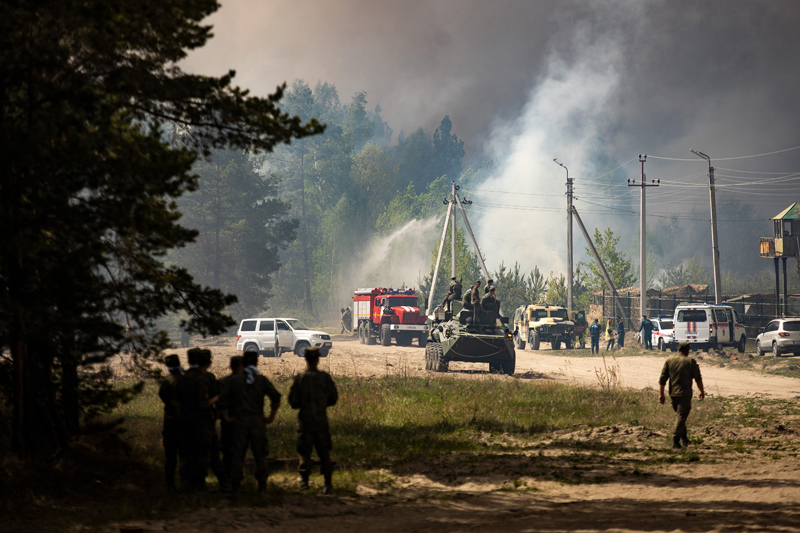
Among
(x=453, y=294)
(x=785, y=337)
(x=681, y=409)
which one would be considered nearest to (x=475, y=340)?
(x=453, y=294)

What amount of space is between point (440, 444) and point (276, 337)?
778 inches

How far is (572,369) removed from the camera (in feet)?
91.0

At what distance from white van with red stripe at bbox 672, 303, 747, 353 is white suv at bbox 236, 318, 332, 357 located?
15.2 m

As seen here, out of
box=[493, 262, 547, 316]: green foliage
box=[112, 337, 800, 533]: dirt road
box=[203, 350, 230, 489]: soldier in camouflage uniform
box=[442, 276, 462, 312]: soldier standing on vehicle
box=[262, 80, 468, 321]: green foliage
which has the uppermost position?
box=[262, 80, 468, 321]: green foliage

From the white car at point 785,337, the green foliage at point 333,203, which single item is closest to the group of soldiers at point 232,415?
the white car at point 785,337

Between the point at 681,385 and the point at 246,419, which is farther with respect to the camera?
the point at 681,385

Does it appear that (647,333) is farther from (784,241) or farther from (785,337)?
(784,241)

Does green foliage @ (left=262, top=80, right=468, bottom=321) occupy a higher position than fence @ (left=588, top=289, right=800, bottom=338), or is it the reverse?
green foliage @ (left=262, top=80, right=468, bottom=321)

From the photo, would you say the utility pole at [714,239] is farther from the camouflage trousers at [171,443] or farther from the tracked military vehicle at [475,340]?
the camouflage trousers at [171,443]

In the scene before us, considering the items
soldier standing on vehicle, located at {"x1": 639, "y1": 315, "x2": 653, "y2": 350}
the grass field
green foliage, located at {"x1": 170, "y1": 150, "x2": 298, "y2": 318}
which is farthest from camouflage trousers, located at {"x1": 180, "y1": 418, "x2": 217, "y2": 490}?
green foliage, located at {"x1": 170, "y1": 150, "x2": 298, "y2": 318}

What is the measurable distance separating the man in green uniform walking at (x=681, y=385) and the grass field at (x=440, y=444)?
A: 366 mm

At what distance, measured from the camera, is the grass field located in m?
8.62

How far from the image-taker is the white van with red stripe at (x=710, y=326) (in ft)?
104

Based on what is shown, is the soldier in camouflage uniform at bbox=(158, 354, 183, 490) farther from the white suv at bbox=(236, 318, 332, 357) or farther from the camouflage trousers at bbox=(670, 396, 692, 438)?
the white suv at bbox=(236, 318, 332, 357)
